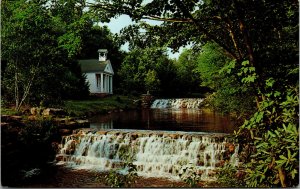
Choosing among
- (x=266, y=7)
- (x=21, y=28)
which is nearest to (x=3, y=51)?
(x=21, y=28)

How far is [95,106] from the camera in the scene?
2680cm

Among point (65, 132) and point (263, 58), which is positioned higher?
point (263, 58)

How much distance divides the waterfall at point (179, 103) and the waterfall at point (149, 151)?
21742mm

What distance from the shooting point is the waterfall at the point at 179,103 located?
111 feet

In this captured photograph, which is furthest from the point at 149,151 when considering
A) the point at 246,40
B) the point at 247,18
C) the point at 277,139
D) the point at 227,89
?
the point at 277,139

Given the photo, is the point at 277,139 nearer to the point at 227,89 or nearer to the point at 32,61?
the point at 227,89

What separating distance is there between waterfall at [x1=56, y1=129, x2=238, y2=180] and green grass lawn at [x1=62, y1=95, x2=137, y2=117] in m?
7.30

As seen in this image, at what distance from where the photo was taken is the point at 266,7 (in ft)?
18.2

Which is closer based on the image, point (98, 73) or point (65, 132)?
point (65, 132)

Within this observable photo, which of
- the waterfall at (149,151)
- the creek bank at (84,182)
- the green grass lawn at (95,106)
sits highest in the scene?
the green grass lawn at (95,106)

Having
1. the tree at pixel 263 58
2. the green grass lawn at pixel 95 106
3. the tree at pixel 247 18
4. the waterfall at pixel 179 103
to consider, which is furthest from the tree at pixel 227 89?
the waterfall at pixel 179 103

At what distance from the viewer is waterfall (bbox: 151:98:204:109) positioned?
111ft

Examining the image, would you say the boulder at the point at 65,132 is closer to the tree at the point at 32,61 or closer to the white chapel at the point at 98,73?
the tree at the point at 32,61

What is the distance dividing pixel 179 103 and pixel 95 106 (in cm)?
1084
